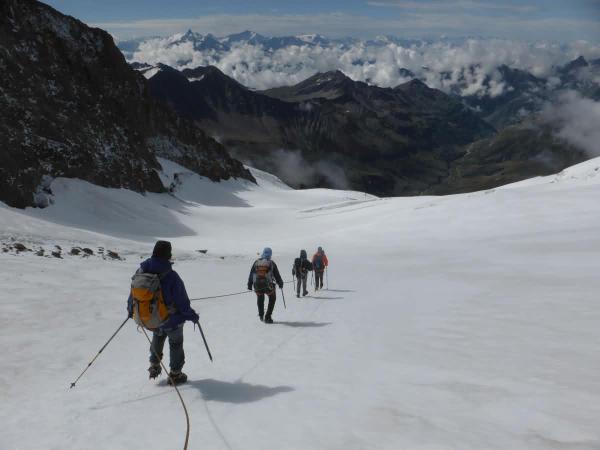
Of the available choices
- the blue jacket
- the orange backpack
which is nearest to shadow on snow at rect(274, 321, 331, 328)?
the blue jacket

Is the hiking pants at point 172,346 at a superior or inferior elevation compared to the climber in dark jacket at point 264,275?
inferior

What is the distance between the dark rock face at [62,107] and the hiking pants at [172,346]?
42.3 meters

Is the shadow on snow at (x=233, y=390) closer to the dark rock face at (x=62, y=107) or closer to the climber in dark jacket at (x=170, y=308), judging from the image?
the climber in dark jacket at (x=170, y=308)

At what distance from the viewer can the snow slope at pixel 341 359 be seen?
6.42m

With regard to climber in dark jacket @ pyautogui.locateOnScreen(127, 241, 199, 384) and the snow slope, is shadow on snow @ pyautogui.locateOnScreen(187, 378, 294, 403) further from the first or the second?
climber in dark jacket @ pyautogui.locateOnScreen(127, 241, 199, 384)

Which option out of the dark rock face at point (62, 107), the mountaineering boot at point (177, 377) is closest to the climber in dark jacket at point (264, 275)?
the mountaineering boot at point (177, 377)

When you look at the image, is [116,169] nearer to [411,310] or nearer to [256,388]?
[411,310]

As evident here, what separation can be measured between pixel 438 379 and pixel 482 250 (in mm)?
22277

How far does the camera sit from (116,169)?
239 ft

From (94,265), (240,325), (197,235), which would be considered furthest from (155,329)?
(197,235)

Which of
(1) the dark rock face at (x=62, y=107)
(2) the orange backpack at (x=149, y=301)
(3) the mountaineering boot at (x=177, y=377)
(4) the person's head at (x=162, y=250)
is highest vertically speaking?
(1) the dark rock face at (x=62, y=107)

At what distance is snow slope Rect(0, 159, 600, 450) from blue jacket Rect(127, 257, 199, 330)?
116 centimetres

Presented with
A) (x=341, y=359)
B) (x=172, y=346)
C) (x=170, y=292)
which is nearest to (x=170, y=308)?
(x=170, y=292)

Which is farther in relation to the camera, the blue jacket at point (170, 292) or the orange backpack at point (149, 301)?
the blue jacket at point (170, 292)
